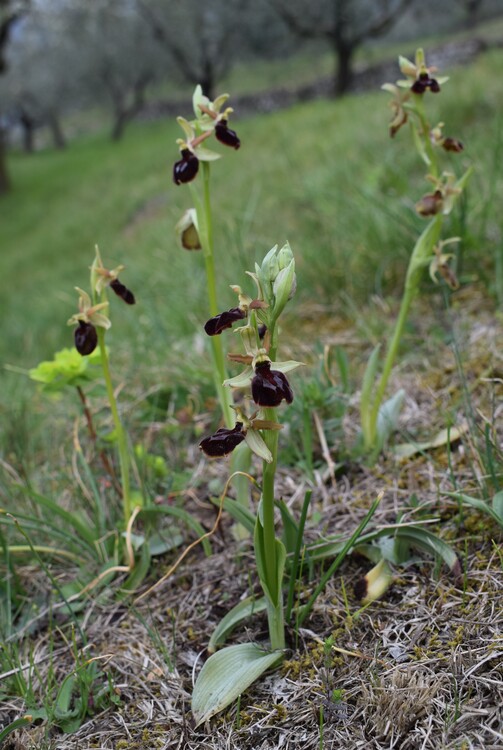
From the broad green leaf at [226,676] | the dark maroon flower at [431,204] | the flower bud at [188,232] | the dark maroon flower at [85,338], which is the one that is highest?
the flower bud at [188,232]

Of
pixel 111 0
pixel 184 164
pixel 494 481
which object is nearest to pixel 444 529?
pixel 494 481

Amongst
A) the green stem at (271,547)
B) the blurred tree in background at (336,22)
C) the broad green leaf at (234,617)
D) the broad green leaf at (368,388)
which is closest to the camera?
the green stem at (271,547)

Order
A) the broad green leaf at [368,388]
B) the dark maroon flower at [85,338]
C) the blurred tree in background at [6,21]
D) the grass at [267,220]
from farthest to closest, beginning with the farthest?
the blurred tree in background at [6,21]
the grass at [267,220]
the broad green leaf at [368,388]
the dark maroon flower at [85,338]

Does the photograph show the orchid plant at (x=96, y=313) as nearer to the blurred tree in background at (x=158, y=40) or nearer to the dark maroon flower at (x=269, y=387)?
the dark maroon flower at (x=269, y=387)

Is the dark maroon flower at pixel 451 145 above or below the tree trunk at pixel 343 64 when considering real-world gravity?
below

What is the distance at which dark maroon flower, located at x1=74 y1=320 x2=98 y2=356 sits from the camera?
58.8 inches

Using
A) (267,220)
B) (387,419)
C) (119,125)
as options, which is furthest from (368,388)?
(119,125)

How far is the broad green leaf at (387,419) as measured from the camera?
184 cm

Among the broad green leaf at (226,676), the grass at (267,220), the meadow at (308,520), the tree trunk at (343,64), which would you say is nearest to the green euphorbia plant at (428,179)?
the meadow at (308,520)

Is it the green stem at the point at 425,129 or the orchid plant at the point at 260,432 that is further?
the green stem at the point at 425,129

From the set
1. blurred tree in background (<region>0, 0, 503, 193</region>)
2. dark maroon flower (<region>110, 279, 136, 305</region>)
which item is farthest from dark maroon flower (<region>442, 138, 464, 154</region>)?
blurred tree in background (<region>0, 0, 503, 193</region>)

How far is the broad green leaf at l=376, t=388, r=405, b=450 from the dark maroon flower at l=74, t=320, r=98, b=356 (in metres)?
0.81

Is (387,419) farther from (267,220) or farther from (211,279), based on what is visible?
(267,220)

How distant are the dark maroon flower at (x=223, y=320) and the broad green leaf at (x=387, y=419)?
0.83 meters
